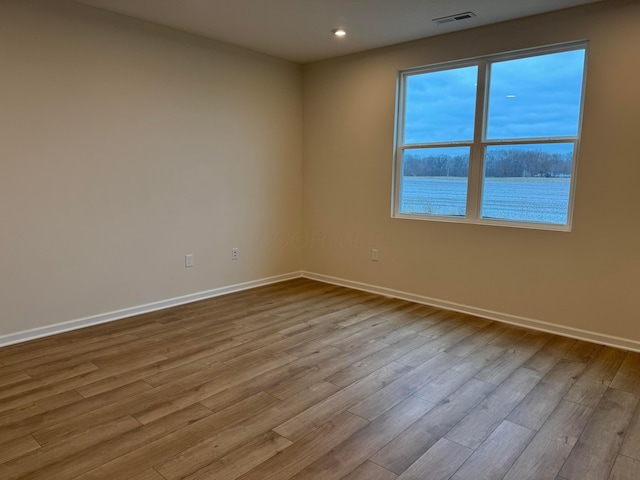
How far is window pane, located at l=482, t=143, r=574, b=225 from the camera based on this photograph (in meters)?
3.57

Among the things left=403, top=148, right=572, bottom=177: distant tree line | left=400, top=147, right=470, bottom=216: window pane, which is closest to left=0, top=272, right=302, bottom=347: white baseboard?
left=400, top=147, right=470, bottom=216: window pane

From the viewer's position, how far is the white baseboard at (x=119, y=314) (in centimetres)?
328

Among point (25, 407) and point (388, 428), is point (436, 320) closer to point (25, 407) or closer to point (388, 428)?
point (388, 428)

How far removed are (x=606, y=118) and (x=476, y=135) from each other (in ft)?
3.35

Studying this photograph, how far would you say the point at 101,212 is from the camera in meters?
3.62

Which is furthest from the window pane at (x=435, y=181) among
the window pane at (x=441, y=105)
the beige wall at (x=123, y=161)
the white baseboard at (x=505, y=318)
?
the beige wall at (x=123, y=161)

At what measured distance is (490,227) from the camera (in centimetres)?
392

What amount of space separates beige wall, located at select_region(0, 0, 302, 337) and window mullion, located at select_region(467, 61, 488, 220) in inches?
85.8

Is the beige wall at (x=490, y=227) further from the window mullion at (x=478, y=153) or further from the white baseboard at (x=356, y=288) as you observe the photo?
the window mullion at (x=478, y=153)

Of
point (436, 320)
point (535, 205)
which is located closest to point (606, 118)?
point (535, 205)

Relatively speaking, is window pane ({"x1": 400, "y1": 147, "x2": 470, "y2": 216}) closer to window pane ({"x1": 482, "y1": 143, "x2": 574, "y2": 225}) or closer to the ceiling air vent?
window pane ({"x1": 482, "y1": 143, "x2": 574, "y2": 225})

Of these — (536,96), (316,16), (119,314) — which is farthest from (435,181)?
(119,314)

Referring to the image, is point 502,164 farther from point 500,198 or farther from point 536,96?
point 536,96

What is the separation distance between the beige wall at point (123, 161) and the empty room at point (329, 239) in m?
0.02
